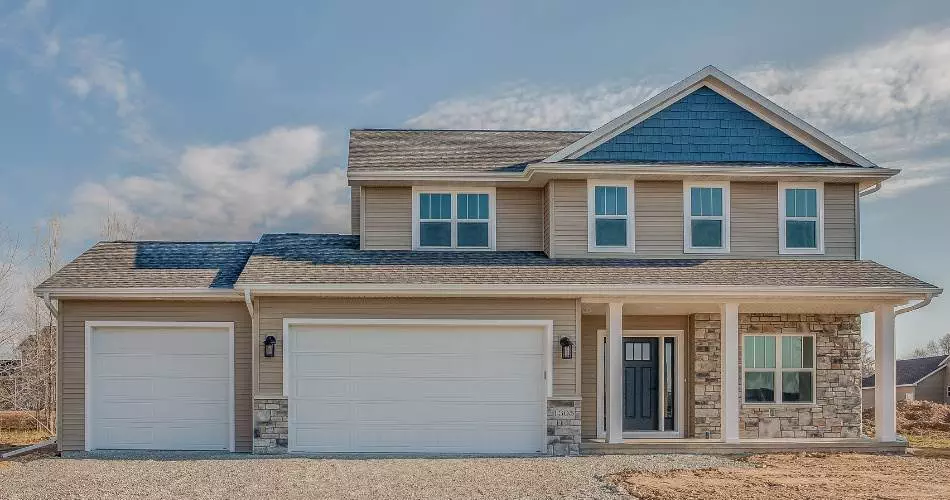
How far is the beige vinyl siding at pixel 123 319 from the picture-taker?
13898 millimetres

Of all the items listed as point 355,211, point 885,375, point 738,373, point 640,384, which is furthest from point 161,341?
point 885,375

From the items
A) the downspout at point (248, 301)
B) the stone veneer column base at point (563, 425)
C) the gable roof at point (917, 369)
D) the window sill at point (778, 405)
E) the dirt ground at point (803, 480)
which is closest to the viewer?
the dirt ground at point (803, 480)

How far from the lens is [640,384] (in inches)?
631

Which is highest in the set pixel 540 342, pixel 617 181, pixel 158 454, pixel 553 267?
pixel 617 181

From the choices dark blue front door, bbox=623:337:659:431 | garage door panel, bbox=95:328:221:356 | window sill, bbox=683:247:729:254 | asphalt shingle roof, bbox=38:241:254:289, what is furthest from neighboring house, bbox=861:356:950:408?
garage door panel, bbox=95:328:221:356

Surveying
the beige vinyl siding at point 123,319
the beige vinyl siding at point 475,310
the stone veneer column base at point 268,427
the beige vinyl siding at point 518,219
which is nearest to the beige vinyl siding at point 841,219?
the beige vinyl siding at point 518,219

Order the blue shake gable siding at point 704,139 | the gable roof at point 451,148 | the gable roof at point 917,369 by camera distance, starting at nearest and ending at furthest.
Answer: the blue shake gable siding at point 704,139 → the gable roof at point 451,148 → the gable roof at point 917,369

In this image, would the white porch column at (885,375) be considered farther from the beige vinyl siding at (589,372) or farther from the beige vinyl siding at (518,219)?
the beige vinyl siding at (518,219)

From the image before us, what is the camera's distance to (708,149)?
1527 cm

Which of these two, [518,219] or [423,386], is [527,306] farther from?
[518,219]

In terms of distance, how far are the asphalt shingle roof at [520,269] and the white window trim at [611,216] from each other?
28 cm

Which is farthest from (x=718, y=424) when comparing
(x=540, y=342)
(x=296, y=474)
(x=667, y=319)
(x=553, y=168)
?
(x=296, y=474)

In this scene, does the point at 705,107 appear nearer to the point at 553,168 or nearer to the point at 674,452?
the point at 553,168

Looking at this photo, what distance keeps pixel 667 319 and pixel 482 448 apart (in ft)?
14.2
